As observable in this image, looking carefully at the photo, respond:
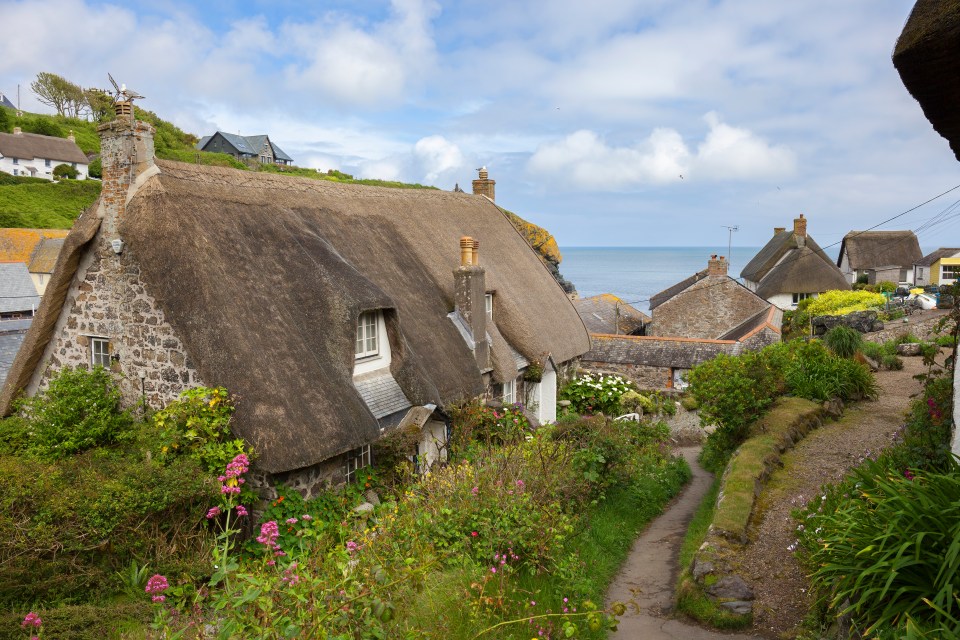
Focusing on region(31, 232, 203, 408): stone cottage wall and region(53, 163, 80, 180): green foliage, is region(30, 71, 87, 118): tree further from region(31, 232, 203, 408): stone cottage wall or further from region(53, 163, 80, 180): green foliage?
region(31, 232, 203, 408): stone cottage wall

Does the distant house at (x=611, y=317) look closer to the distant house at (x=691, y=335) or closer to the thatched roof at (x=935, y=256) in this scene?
the distant house at (x=691, y=335)

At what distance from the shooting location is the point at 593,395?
22797 mm

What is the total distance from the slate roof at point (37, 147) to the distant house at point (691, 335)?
66.6m

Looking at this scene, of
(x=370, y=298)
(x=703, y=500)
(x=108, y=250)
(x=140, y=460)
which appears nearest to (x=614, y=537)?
(x=703, y=500)

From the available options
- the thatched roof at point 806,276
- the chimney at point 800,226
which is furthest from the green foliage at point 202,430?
the chimney at point 800,226

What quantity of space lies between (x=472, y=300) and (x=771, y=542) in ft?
31.7

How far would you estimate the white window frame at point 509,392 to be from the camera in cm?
1806

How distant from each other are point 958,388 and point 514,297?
14.7 metres

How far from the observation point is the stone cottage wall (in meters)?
10.7

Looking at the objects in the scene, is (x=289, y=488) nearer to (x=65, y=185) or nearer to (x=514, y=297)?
(x=514, y=297)

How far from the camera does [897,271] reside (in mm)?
52344

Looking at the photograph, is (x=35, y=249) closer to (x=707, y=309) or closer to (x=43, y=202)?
(x=43, y=202)

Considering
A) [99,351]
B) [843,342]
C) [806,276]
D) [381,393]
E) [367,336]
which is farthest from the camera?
[806,276]

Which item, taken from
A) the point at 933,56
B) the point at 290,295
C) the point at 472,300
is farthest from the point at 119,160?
the point at 933,56
